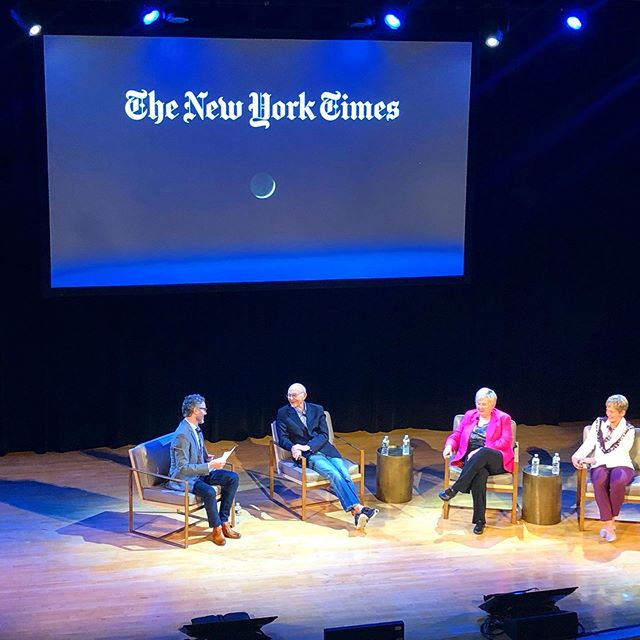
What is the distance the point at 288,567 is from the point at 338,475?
0.91 meters

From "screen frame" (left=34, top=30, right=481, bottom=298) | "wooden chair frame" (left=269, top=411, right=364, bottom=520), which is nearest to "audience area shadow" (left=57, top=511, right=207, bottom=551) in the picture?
"wooden chair frame" (left=269, top=411, right=364, bottom=520)

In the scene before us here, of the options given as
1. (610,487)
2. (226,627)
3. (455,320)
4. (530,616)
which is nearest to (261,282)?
(455,320)

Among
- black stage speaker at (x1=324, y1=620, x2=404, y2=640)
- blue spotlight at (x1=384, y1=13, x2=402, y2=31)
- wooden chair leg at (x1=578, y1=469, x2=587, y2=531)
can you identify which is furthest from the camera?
blue spotlight at (x1=384, y1=13, x2=402, y2=31)

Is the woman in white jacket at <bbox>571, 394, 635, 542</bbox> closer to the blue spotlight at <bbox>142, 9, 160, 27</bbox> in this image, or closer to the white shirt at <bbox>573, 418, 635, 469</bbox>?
the white shirt at <bbox>573, 418, 635, 469</bbox>

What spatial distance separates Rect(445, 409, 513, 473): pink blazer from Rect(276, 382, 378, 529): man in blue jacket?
29.0 inches

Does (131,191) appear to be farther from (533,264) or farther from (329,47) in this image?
(533,264)

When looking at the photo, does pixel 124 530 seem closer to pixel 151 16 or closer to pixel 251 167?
pixel 251 167

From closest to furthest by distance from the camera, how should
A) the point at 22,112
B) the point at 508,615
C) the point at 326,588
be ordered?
the point at 508,615
the point at 326,588
the point at 22,112

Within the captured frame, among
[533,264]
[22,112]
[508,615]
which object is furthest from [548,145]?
[508,615]

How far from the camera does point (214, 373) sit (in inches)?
374

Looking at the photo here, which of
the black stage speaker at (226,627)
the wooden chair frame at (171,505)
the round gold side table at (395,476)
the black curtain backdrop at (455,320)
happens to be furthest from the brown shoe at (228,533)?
the black curtain backdrop at (455,320)

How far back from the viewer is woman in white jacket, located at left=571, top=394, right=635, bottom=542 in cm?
745

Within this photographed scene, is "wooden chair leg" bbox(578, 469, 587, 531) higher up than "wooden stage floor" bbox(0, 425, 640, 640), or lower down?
higher up

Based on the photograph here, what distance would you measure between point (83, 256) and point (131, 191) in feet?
2.06
